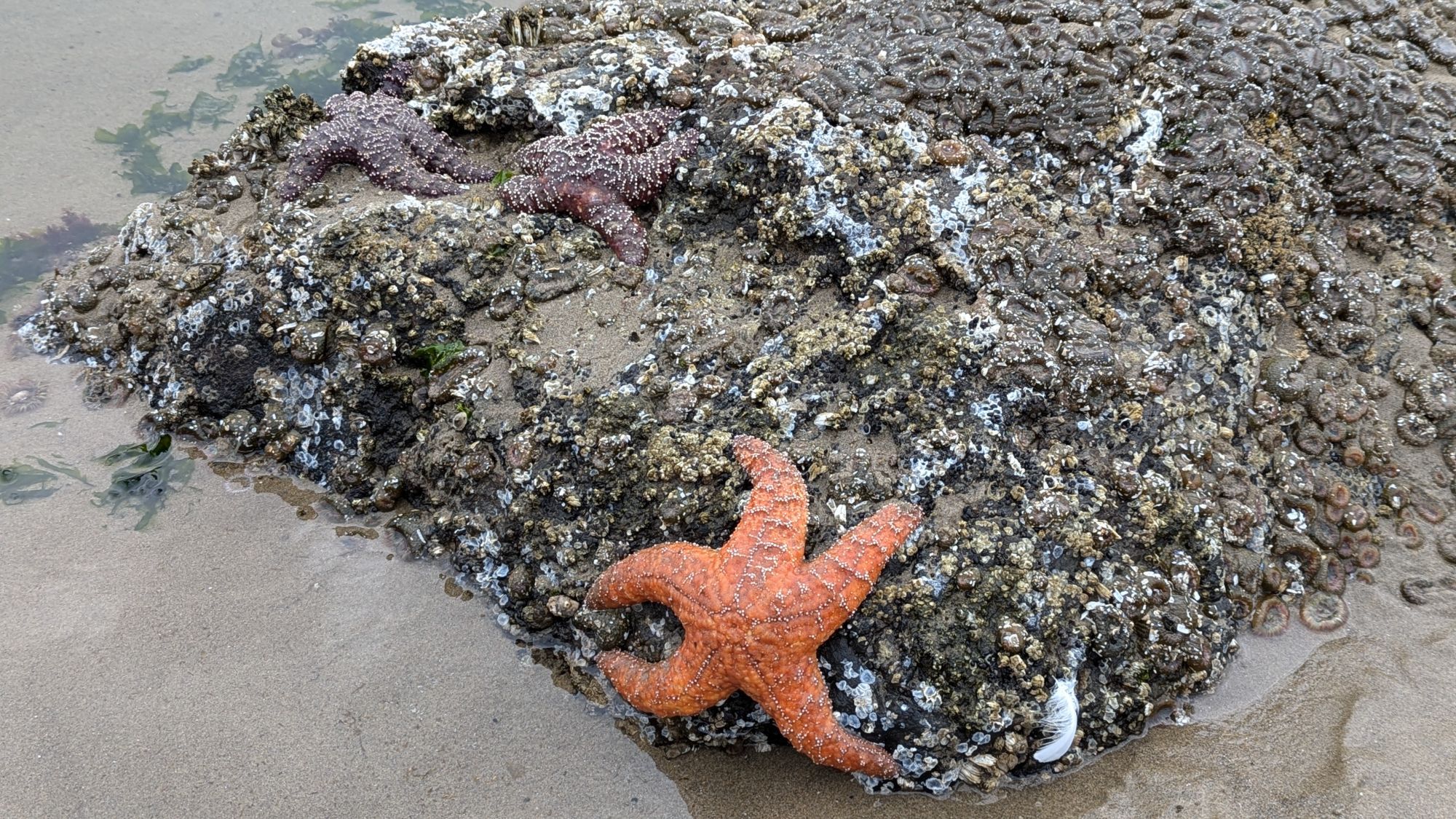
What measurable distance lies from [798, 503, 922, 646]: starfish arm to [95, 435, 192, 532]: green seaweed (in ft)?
12.2

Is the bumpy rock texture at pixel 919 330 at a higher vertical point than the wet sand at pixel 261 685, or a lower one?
higher

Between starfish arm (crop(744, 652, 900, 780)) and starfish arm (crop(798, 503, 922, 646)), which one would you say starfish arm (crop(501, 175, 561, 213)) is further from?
starfish arm (crop(744, 652, 900, 780))

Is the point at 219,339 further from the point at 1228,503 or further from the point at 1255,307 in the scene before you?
the point at 1255,307

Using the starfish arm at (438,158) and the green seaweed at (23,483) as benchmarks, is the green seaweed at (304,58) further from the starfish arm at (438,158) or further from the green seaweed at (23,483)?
the green seaweed at (23,483)

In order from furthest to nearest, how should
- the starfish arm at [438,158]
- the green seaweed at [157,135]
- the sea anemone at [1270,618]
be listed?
the green seaweed at [157,135]
the starfish arm at [438,158]
the sea anemone at [1270,618]

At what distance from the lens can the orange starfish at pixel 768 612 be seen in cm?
358

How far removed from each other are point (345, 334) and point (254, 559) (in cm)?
131

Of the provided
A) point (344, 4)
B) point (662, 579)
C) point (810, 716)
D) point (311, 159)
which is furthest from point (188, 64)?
point (810, 716)

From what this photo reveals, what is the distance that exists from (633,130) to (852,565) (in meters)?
2.96

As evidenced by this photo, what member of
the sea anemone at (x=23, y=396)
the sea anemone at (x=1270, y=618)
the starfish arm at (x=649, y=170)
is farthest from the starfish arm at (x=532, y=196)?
the sea anemone at (x=1270, y=618)

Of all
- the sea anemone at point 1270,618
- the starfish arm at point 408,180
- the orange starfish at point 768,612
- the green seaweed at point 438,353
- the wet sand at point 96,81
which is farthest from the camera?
the wet sand at point 96,81

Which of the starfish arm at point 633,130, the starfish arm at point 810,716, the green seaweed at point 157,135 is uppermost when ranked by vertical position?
the starfish arm at point 633,130

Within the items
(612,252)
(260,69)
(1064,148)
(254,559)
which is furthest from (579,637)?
(260,69)

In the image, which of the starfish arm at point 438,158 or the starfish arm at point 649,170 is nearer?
the starfish arm at point 649,170
